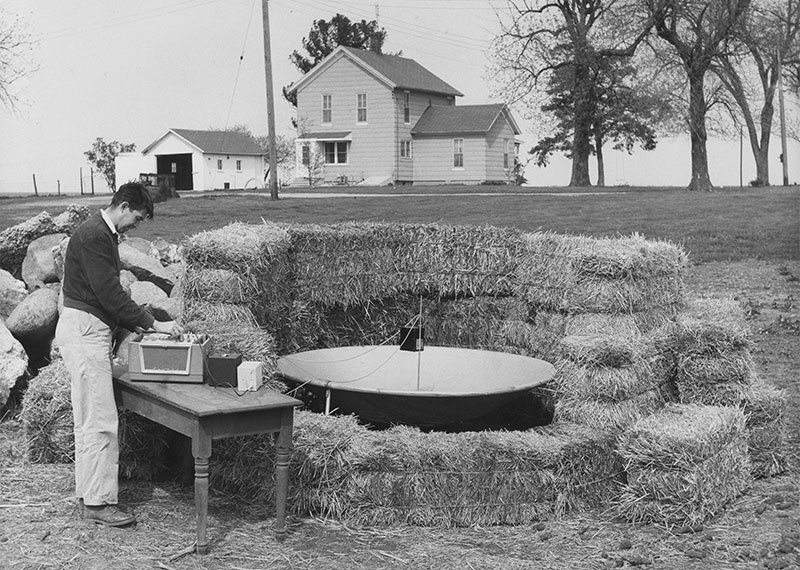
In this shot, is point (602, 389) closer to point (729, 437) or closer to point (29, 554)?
point (729, 437)

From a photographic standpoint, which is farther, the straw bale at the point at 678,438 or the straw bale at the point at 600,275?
the straw bale at the point at 600,275

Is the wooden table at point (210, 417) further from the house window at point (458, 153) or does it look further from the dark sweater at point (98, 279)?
the house window at point (458, 153)

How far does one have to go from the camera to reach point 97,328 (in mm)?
6051

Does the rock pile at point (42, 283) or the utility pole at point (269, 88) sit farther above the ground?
the utility pole at point (269, 88)

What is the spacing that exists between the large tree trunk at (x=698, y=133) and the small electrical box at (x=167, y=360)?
29968mm

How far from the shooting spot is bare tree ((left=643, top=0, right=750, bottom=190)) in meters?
32.3

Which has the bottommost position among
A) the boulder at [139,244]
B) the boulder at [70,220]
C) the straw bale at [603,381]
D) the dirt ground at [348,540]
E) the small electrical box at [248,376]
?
the dirt ground at [348,540]

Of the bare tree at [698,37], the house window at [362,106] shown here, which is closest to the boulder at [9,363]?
the bare tree at [698,37]

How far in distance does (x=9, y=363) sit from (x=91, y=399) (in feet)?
10.0

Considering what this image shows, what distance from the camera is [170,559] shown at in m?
5.67

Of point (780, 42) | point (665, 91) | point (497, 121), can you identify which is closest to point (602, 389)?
point (665, 91)

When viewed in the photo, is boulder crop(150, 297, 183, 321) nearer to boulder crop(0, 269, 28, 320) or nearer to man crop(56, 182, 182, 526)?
boulder crop(0, 269, 28, 320)

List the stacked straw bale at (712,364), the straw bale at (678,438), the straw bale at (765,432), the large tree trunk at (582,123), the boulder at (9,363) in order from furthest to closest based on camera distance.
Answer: the large tree trunk at (582,123) → the boulder at (9,363) → the stacked straw bale at (712,364) → the straw bale at (765,432) → the straw bale at (678,438)

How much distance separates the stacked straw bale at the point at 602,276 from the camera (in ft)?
26.7
